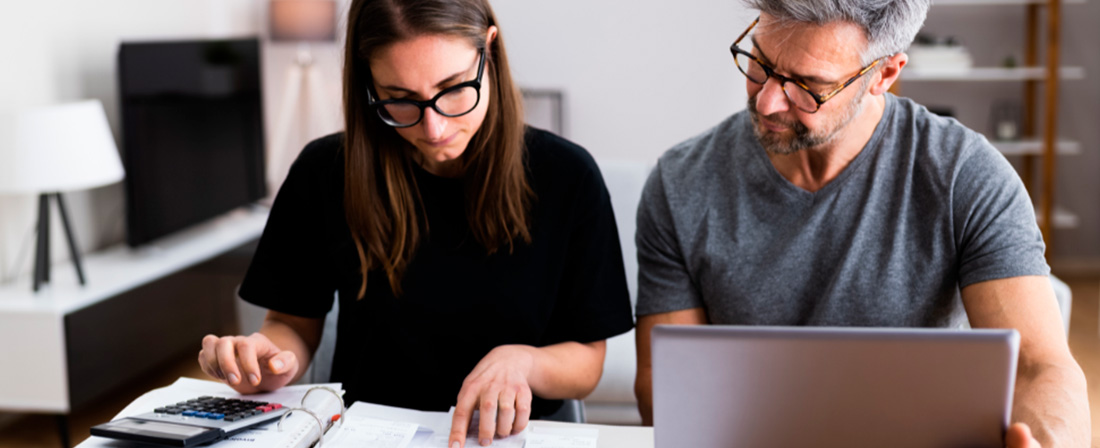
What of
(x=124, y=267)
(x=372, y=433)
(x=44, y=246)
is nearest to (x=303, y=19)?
(x=124, y=267)

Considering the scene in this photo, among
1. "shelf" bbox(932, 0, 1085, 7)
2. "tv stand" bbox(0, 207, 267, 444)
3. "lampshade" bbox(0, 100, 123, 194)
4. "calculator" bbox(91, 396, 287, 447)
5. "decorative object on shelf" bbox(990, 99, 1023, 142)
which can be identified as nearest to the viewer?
"calculator" bbox(91, 396, 287, 447)

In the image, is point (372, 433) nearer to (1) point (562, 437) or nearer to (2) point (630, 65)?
(1) point (562, 437)

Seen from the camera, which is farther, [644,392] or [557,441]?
[644,392]

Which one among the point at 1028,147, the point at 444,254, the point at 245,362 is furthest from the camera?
the point at 1028,147

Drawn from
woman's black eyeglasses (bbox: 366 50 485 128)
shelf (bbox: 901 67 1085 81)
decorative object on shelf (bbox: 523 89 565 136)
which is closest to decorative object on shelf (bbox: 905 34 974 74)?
shelf (bbox: 901 67 1085 81)

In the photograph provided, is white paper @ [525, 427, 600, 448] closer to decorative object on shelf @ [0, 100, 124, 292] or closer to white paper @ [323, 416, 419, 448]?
white paper @ [323, 416, 419, 448]

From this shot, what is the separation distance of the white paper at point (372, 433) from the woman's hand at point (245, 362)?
132 millimetres

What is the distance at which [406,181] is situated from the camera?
1341 millimetres

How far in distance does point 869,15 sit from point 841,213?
29cm

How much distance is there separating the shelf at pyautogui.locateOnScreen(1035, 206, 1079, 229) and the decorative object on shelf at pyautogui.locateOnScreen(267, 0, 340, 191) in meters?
3.35

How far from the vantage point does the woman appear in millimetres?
1312

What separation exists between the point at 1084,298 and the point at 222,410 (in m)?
4.05

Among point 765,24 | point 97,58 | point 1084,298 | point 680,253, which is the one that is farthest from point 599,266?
point 1084,298

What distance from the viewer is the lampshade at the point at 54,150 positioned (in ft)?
8.58
